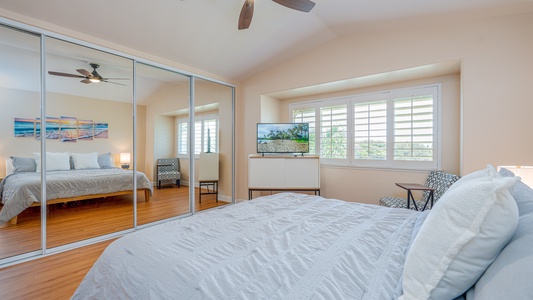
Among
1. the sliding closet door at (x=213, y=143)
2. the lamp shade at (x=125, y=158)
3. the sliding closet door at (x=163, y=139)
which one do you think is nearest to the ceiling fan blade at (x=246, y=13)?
the sliding closet door at (x=163, y=139)

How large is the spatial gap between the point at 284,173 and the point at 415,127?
206 centimetres

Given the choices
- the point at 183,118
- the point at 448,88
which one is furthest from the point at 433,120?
the point at 183,118

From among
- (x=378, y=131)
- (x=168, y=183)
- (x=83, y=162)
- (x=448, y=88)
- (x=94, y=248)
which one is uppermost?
(x=448, y=88)

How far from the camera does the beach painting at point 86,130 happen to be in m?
2.82

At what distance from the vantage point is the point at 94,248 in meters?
2.72

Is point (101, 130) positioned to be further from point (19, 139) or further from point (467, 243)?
point (467, 243)

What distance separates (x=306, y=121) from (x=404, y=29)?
6.59ft

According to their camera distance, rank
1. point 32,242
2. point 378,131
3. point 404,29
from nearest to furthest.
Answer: point 32,242, point 404,29, point 378,131

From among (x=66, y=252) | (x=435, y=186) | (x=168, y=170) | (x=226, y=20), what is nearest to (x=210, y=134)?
(x=168, y=170)

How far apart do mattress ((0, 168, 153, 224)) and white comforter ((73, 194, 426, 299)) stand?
1.81 meters

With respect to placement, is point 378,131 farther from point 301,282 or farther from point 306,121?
point 301,282

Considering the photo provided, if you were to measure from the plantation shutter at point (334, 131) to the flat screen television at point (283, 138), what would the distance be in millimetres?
344

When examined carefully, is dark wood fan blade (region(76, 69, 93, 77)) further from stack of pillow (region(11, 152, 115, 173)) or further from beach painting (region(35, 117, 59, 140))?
stack of pillow (region(11, 152, 115, 173))

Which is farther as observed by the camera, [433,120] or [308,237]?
[433,120]
